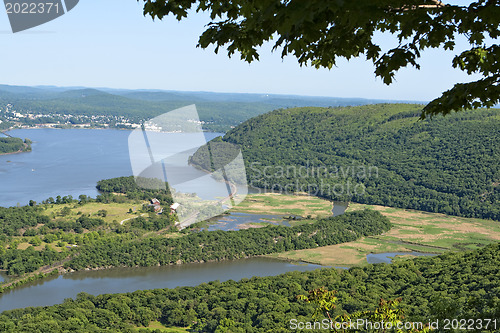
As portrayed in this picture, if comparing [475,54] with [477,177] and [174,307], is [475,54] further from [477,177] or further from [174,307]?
[477,177]

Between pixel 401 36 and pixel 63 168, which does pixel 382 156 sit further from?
pixel 401 36

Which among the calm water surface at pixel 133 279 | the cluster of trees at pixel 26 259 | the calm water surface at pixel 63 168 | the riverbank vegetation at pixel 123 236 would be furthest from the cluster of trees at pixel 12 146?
the calm water surface at pixel 133 279

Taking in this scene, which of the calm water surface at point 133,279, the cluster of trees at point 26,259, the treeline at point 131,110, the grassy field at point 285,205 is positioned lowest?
the calm water surface at point 133,279

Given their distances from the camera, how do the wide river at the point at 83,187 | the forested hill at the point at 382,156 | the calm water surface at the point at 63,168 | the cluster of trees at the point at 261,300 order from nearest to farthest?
1. the cluster of trees at the point at 261,300
2. the wide river at the point at 83,187
3. the calm water surface at the point at 63,168
4. the forested hill at the point at 382,156

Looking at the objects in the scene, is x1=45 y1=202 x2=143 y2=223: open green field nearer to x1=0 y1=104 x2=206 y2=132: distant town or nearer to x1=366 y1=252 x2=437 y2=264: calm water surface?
x1=366 y1=252 x2=437 y2=264: calm water surface

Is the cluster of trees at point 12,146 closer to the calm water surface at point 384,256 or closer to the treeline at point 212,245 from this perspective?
the treeline at point 212,245

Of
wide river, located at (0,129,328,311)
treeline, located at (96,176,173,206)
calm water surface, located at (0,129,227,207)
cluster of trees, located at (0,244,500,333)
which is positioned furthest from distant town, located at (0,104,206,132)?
cluster of trees, located at (0,244,500,333)

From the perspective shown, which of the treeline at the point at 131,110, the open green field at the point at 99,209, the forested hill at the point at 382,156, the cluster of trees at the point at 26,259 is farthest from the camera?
the treeline at the point at 131,110
